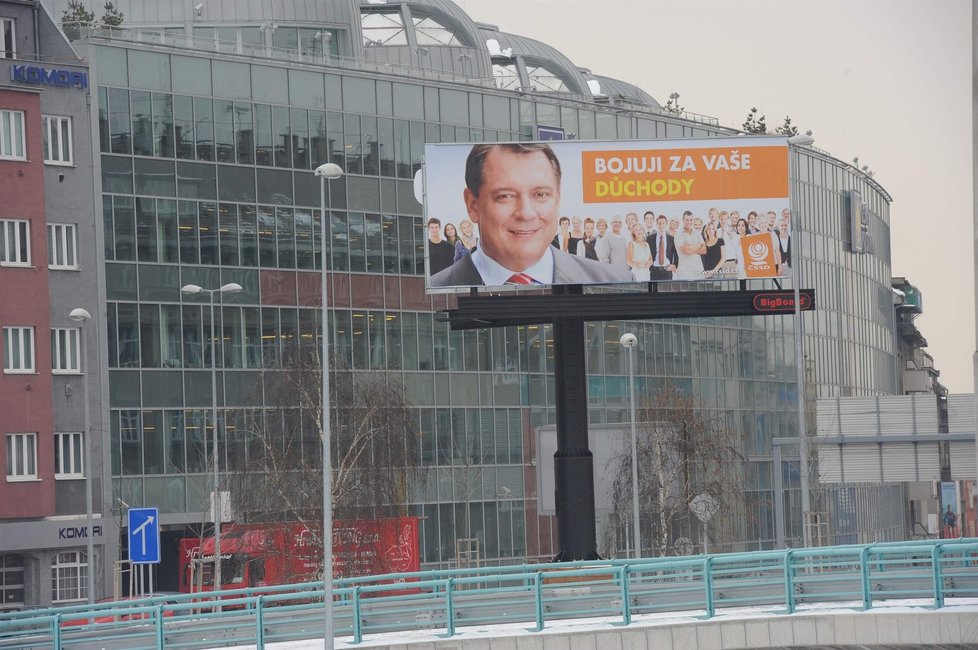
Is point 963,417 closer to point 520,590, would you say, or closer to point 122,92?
point 520,590

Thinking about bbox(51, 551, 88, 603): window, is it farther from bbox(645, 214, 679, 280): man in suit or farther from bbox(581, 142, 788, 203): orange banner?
bbox(645, 214, 679, 280): man in suit

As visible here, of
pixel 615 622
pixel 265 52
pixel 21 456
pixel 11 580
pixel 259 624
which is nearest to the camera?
pixel 259 624

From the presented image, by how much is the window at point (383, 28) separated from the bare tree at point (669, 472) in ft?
73.7

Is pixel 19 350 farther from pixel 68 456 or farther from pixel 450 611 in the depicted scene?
pixel 450 611

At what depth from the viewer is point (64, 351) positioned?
Answer: 63.1 m

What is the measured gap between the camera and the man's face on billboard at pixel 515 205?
Result: 148ft

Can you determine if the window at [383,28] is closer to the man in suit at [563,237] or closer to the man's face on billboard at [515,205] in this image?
the man's face on billboard at [515,205]

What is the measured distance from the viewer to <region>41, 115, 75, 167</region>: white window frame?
64562 mm

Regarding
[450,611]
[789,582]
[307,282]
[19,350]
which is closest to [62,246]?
[19,350]

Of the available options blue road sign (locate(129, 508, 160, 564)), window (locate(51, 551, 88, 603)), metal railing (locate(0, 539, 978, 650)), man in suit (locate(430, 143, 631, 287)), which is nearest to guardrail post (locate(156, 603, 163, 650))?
metal railing (locate(0, 539, 978, 650))

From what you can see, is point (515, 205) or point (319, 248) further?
point (319, 248)

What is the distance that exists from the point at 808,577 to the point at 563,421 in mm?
11720

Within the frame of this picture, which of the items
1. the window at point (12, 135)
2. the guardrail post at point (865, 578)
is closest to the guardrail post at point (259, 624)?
the guardrail post at point (865, 578)

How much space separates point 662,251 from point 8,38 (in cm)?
2934
